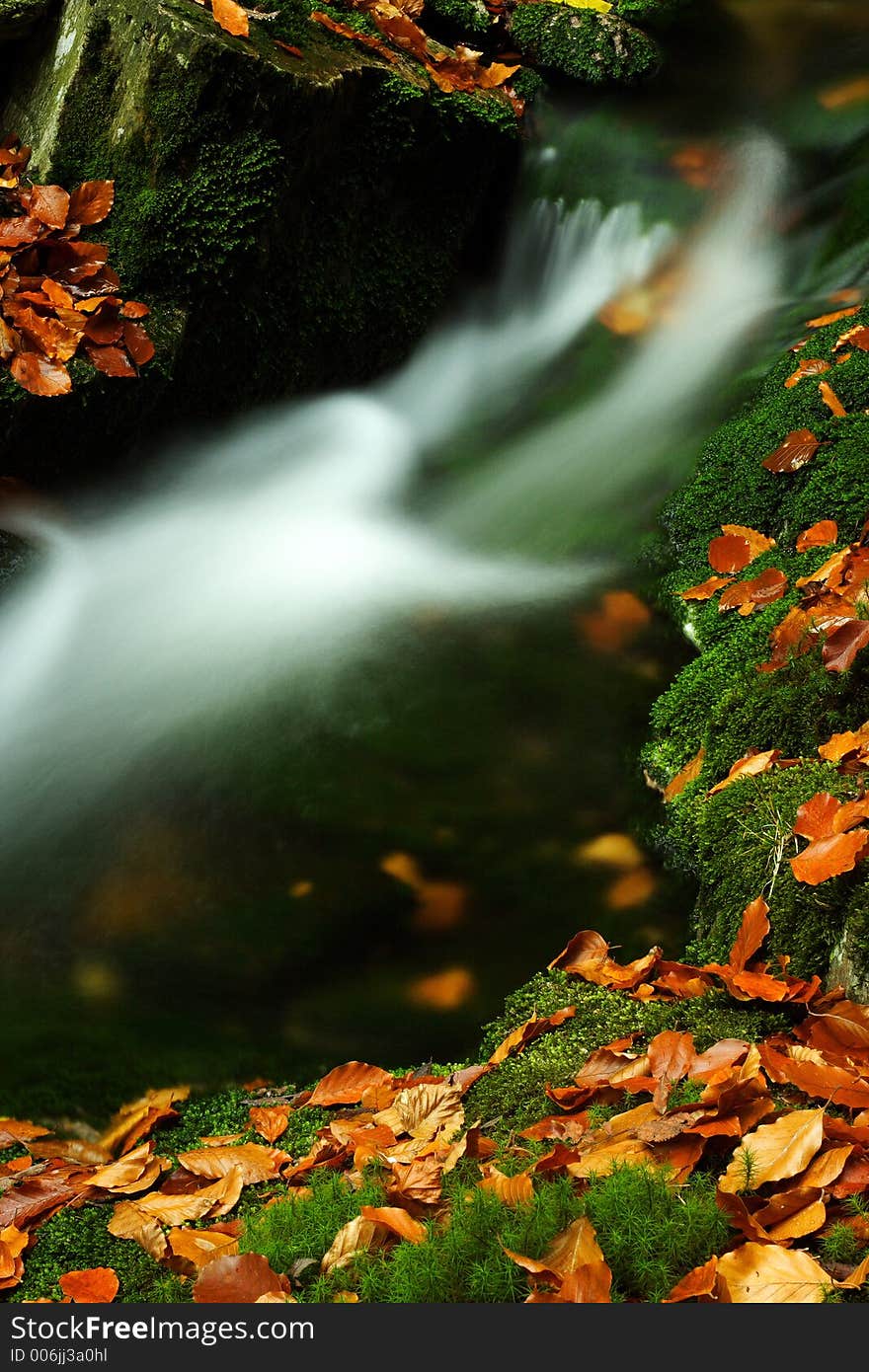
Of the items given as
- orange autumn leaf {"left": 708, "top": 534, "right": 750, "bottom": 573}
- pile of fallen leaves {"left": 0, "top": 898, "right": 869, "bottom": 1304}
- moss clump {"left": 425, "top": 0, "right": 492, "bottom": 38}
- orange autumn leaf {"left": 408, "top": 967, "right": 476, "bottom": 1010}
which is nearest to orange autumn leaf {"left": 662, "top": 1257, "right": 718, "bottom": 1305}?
pile of fallen leaves {"left": 0, "top": 898, "right": 869, "bottom": 1304}

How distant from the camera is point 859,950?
8.18ft

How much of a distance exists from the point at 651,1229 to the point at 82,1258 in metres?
1.23

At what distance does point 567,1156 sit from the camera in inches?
79.7

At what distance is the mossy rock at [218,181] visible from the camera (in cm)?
526

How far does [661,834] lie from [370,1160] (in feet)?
5.72

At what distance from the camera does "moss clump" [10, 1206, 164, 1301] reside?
2234mm

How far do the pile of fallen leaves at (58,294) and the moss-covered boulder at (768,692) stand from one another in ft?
8.74

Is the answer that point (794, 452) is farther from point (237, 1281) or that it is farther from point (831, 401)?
point (237, 1281)

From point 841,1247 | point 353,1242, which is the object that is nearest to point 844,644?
point 841,1247

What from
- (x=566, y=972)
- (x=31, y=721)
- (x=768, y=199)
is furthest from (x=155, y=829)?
(x=768, y=199)

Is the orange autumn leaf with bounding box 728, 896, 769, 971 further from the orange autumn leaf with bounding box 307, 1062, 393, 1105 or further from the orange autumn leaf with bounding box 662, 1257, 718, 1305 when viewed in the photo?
the orange autumn leaf with bounding box 662, 1257, 718, 1305

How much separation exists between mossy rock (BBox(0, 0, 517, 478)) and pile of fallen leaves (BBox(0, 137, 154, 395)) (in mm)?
90

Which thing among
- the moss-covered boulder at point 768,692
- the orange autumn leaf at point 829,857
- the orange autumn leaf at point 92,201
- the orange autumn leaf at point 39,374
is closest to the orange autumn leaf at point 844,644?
the moss-covered boulder at point 768,692

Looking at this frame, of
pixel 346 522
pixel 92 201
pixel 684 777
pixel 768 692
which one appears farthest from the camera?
pixel 346 522
